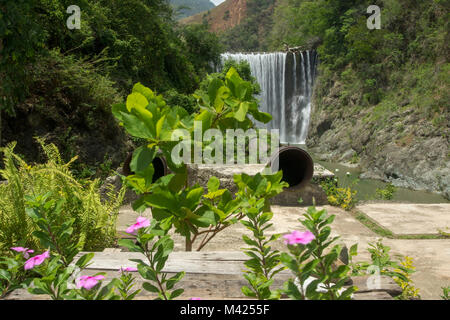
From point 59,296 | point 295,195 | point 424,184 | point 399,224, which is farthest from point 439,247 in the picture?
point 424,184

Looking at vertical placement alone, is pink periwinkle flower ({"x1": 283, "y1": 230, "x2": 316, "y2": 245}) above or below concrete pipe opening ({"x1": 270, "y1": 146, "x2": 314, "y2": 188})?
above

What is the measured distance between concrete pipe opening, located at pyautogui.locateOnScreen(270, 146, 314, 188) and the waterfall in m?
18.4

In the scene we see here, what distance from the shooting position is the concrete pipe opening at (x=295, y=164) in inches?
169

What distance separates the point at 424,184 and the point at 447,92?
4797 millimetres

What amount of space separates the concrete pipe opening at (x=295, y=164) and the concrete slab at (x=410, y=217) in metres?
0.84

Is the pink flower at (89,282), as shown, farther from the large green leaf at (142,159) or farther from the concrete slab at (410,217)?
the concrete slab at (410,217)

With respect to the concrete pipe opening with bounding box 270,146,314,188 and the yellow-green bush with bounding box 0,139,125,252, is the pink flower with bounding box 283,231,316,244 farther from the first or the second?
the concrete pipe opening with bounding box 270,146,314,188

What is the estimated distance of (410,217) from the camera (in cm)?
409

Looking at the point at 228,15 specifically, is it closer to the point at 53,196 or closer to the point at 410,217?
the point at 410,217

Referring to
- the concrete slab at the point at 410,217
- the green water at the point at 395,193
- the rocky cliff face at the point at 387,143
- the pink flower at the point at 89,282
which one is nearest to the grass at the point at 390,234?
the concrete slab at the point at 410,217

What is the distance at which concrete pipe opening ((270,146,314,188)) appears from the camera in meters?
4.29

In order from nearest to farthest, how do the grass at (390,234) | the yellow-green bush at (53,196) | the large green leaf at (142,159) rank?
1. the large green leaf at (142,159)
2. the yellow-green bush at (53,196)
3. the grass at (390,234)

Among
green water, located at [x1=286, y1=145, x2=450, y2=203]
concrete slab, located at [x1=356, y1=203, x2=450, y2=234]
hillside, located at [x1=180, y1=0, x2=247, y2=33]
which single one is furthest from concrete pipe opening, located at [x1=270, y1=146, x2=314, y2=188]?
hillside, located at [x1=180, y1=0, x2=247, y2=33]
